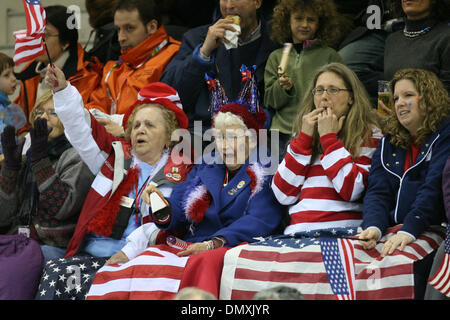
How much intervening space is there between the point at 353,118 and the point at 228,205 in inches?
36.8

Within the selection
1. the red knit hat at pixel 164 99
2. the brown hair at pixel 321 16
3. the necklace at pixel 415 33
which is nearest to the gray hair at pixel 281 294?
the red knit hat at pixel 164 99

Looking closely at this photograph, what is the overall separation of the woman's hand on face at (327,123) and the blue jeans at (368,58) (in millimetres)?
1019

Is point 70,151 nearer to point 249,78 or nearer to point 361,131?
point 249,78

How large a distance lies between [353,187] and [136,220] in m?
1.45

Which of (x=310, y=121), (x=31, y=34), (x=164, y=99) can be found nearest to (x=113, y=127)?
(x=164, y=99)

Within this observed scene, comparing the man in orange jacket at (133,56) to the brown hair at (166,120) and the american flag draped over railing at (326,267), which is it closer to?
the brown hair at (166,120)

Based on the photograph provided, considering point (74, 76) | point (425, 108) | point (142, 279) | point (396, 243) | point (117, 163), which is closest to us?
point (396, 243)

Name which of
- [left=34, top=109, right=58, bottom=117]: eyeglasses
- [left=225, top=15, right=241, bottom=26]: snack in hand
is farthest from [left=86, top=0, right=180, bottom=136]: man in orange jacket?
[left=225, top=15, right=241, bottom=26]: snack in hand

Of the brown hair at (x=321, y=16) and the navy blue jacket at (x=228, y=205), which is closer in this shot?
the navy blue jacket at (x=228, y=205)

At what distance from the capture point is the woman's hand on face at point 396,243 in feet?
12.2

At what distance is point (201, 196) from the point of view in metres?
4.59

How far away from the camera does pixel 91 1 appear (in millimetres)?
7055

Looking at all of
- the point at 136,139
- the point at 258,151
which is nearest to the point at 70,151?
the point at 136,139

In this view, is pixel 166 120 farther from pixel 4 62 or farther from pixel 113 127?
pixel 4 62
